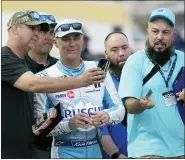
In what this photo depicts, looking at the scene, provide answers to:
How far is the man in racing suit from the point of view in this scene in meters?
5.36

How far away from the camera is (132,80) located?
569cm

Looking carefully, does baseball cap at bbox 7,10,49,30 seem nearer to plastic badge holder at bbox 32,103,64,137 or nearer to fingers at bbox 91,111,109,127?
plastic badge holder at bbox 32,103,64,137

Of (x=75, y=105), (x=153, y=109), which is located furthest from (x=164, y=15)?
(x=75, y=105)

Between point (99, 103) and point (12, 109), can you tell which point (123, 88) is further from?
point (12, 109)

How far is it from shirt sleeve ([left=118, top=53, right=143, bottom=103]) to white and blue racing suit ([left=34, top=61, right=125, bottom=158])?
8.7 inches

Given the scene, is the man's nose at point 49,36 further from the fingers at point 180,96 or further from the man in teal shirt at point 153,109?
the fingers at point 180,96

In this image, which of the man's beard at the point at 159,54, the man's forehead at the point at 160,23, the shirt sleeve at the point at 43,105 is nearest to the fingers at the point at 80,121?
the shirt sleeve at the point at 43,105

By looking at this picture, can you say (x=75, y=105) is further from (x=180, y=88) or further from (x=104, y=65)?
(x=180, y=88)

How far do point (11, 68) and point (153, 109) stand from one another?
1.44m

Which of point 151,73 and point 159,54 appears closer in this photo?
point 151,73

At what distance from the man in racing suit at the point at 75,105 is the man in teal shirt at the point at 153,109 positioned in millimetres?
209

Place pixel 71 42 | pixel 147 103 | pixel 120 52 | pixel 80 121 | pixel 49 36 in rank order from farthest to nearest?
pixel 120 52, pixel 49 36, pixel 71 42, pixel 147 103, pixel 80 121

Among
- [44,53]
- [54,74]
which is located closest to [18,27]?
[54,74]

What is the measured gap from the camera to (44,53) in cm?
654
